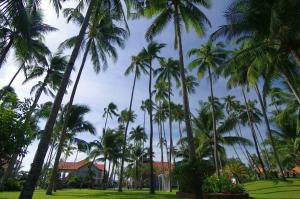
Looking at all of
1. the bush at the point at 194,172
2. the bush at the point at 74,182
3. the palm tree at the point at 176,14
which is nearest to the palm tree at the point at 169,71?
the palm tree at the point at 176,14

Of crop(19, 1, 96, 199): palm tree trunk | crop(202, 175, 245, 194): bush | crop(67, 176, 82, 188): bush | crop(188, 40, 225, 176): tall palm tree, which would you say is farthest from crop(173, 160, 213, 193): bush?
crop(67, 176, 82, 188): bush

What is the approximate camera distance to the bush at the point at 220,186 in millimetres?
14523

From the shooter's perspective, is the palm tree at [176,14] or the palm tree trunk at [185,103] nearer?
the palm tree trunk at [185,103]

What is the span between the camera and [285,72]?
17391 millimetres

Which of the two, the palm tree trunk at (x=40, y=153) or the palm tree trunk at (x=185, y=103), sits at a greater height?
the palm tree trunk at (x=185, y=103)

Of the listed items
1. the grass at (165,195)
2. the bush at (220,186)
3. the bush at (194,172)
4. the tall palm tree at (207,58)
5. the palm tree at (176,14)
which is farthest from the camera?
the tall palm tree at (207,58)

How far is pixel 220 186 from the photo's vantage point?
14.7m

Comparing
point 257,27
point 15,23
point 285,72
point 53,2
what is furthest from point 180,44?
point 15,23

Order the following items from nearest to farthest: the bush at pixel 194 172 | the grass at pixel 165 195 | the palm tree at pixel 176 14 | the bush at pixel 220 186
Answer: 1. the bush at pixel 194 172
2. the bush at pixel 220 186
3. the grass at pixel 165 195
4. the palm tree at pixel 176 14

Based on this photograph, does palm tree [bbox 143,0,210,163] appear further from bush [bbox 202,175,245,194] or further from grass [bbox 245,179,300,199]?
grass [bbox 245,179,300,199]

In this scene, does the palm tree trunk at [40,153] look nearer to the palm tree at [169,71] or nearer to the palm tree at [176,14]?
the palm tree at [176,14]

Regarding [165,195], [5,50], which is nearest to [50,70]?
[5,50]

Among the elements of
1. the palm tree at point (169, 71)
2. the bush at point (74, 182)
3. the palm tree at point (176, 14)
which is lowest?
the bush at point (74, 182)

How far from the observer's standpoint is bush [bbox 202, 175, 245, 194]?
572 inches
